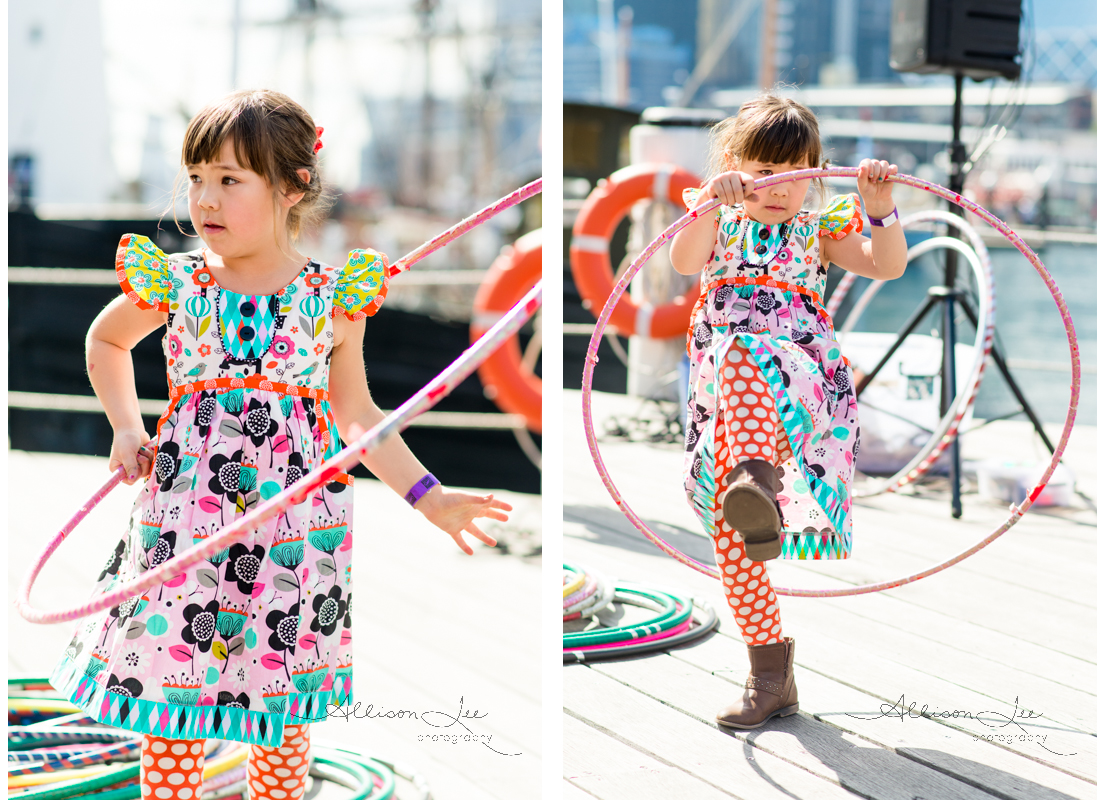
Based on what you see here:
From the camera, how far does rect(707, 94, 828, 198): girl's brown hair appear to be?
6.46 ft

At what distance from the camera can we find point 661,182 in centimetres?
444

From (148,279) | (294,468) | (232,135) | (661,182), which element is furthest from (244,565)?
(661,182)

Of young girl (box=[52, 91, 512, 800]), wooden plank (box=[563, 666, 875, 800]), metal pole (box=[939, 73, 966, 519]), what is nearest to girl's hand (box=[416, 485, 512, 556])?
young girl (box=[52, 91, 512, 800])

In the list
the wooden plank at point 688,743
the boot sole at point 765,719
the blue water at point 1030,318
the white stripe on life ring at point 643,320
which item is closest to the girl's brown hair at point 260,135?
the wooden plank at point 688,743

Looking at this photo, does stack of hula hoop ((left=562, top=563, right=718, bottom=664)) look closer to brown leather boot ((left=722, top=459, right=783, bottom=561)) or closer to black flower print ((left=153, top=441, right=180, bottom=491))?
brown leather boot ((left=722, top=459, right=783, bottom=561))

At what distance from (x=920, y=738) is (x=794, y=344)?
0.71m

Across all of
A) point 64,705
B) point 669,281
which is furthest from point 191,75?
point 64,705

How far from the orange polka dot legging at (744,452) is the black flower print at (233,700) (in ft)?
2.65

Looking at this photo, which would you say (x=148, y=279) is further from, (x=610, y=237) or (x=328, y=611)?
(x=610, y=237)

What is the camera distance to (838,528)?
2012 millimetres

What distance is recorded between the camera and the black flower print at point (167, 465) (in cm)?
148

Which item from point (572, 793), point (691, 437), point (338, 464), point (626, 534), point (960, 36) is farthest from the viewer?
point (960, 36)

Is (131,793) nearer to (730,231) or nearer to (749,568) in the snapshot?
(749,568)

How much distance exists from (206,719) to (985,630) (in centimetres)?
176
